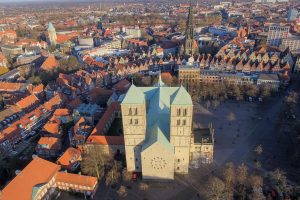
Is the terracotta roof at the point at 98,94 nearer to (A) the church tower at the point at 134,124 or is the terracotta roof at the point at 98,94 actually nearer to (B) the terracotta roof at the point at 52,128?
(B) the terracotta roof at the point at 52,128

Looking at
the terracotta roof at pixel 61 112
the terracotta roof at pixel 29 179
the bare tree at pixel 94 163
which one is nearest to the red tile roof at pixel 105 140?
the bare tree at pixel 94 163

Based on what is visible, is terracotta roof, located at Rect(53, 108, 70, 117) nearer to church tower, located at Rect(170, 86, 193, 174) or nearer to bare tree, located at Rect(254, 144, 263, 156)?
church tower, located at Rect(170, 86, 193, 174)

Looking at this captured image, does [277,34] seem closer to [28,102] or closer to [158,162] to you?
[158,162]

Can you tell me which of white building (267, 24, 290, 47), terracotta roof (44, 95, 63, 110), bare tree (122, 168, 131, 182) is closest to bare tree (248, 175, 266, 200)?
bare tree (122, 168, 131, 182)

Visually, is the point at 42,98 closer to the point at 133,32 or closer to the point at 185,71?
the point at 185,71

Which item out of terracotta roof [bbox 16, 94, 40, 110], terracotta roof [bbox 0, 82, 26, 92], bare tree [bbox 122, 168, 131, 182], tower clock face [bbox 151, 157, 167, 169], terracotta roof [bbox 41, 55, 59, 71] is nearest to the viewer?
tower clock face [bbox 151, 157, 167, 169]
